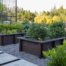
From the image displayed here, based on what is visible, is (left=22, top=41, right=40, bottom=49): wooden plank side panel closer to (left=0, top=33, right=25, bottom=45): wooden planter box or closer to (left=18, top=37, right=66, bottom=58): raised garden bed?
(left=18, top=37, right=66, bottom=58): raised garden bed

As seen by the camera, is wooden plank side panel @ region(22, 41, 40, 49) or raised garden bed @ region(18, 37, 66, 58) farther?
wooden plank side panel @ region(22, 41, 40, 49)


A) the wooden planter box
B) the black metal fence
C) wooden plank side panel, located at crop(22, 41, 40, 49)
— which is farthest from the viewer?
the black metal fence

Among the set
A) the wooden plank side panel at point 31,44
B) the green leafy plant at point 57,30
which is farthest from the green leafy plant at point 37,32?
the green leafy plant at point 57,30

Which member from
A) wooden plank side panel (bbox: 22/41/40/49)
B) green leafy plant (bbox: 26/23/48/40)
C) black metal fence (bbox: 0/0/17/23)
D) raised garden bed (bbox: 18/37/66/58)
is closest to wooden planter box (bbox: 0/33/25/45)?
raised garden bed (bbox: 18/37/66/58)

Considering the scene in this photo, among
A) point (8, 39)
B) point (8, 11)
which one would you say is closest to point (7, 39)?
point (8, 39)

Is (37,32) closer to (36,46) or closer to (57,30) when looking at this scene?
(36,46)

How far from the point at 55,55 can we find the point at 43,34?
9.56ft

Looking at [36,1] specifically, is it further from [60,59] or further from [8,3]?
[60,59]

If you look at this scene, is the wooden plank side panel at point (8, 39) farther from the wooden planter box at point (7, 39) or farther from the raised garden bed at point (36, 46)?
the raised garden bed at point (36, 46)

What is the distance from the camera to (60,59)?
1286mm

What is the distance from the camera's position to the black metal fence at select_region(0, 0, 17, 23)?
11981 millimetres

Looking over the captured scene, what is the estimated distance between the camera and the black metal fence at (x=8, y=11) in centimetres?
1198

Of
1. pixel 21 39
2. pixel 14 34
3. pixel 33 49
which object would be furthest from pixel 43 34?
pixel 14 34

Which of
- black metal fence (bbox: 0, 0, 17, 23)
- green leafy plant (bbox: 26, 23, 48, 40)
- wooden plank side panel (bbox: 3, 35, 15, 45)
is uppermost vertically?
black metal fence (bbox: 0, 0, 17, 23)
